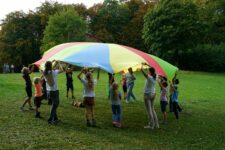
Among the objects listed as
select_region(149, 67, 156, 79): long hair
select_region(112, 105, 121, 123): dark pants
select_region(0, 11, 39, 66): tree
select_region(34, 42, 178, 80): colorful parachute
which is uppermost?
select_region(0, 11, 39, 66): tree

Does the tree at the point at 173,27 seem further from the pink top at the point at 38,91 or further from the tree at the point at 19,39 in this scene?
the pink top at the point at 38,91

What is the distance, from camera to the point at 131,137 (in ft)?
34.4

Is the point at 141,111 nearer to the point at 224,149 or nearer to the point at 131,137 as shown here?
the point at 131,137

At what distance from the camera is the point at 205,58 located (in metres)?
48.9

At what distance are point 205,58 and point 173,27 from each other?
637cm

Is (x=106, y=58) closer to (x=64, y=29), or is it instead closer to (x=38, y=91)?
(x=38, y=91)

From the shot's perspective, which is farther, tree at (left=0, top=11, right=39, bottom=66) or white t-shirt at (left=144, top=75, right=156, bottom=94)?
tree at (left=0, top=11, right=39, bottom=66)

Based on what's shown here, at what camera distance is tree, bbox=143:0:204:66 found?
150 ft

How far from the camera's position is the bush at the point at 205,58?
48.0m

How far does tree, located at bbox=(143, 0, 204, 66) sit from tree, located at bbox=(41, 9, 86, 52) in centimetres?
878

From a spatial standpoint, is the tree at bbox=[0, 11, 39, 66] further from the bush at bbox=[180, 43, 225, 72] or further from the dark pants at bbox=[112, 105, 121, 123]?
the dark pants at bbox=[112, 105, 121, 123]

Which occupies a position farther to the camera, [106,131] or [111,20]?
[111,20]

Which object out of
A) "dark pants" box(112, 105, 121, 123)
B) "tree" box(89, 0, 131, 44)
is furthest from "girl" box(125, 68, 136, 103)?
"tree" box(89, 0, 131, 44)

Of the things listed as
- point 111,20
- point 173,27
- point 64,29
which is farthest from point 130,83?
point 111,20
